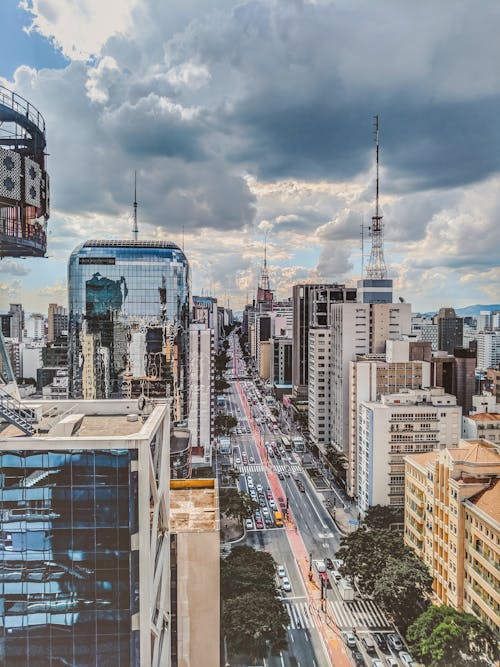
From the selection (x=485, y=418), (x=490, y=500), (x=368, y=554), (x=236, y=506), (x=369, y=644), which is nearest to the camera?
(x=490, y=500)

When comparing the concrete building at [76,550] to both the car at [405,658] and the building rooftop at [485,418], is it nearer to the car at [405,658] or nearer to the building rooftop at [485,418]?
the car at [405,658]

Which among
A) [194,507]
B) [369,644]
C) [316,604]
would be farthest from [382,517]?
[194,507]

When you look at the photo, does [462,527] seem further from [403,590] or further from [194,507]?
[194,507]

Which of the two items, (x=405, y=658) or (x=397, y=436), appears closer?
(x=405, y=658)

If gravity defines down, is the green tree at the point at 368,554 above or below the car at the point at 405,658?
above

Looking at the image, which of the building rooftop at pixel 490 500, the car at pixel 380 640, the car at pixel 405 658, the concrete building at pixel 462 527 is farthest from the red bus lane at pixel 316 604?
the building rooftop at pixel 490 500

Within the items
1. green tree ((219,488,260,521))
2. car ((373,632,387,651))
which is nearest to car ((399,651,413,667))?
car ((373,632,387,651))

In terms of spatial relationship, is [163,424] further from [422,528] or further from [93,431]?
[422,528]

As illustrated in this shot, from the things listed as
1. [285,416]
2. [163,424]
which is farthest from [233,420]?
[163,424]
